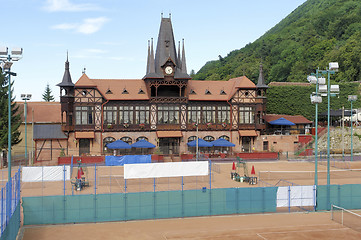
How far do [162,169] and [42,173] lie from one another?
950cm

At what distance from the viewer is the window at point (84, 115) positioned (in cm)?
5669

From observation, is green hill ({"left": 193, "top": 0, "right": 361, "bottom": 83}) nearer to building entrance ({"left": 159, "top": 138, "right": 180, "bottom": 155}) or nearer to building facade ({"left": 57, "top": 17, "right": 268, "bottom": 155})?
building facade ({"left": 57, "top": 17, "right": 268, "bottom": 155})

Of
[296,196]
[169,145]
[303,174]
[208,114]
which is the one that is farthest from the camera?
[208,114]

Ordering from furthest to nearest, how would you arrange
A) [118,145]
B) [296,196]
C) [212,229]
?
1. [118,145]
2. [296,196]
3. [212,229]

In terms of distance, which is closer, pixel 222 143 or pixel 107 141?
pixel 222 143

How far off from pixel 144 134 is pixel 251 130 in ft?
48.8

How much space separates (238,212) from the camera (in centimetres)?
2778

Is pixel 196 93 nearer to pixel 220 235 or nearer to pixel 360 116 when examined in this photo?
pixel 360 116

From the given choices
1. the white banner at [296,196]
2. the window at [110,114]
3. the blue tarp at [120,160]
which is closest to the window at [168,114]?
the window at [110,114]

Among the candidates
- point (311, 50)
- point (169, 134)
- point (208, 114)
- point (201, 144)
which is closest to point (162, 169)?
point (201, 144)

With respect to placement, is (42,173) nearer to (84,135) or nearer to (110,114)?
(84,135)

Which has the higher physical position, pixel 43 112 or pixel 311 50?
pixel 311 50

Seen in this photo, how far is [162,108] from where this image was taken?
58969 millimetres

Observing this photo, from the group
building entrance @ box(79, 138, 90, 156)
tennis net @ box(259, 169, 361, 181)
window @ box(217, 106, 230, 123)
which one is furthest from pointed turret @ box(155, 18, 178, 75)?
tennis net @ box(259, 169, 361, 181)
